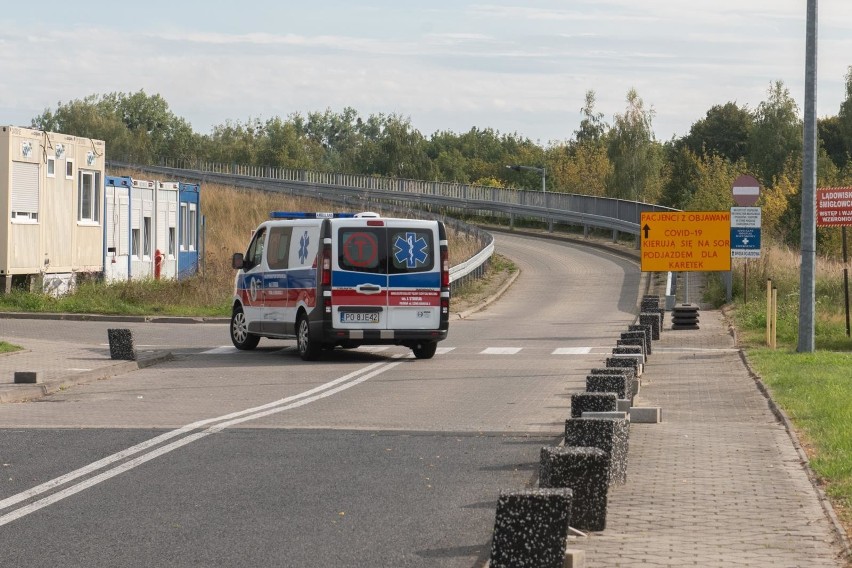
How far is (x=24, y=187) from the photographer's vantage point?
31.8 meters

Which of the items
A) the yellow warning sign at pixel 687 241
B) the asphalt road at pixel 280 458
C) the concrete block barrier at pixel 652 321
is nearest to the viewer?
the asphalt road at pixel 280 458

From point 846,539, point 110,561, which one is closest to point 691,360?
point 846,539

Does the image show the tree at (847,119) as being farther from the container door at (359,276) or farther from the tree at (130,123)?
the container door at (359,276)

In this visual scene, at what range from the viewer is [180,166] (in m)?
101

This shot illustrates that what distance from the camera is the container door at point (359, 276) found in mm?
20766

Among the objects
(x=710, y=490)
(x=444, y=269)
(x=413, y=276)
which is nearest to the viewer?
(x=710, y=490)

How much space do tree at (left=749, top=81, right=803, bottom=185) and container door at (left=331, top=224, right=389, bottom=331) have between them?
82889mm

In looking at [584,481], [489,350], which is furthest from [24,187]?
[584,481]

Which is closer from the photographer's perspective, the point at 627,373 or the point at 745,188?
the point at 627,373

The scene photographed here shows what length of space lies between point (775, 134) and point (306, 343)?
286ft

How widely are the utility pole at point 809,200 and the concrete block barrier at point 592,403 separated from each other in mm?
10874

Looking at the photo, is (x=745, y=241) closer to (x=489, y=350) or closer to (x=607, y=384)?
(x=489, y=350)

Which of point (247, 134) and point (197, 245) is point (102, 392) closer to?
point (197, 245)

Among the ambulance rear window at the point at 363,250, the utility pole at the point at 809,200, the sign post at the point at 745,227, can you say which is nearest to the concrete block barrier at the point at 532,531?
the ambulance rear window at the point at 363,250
